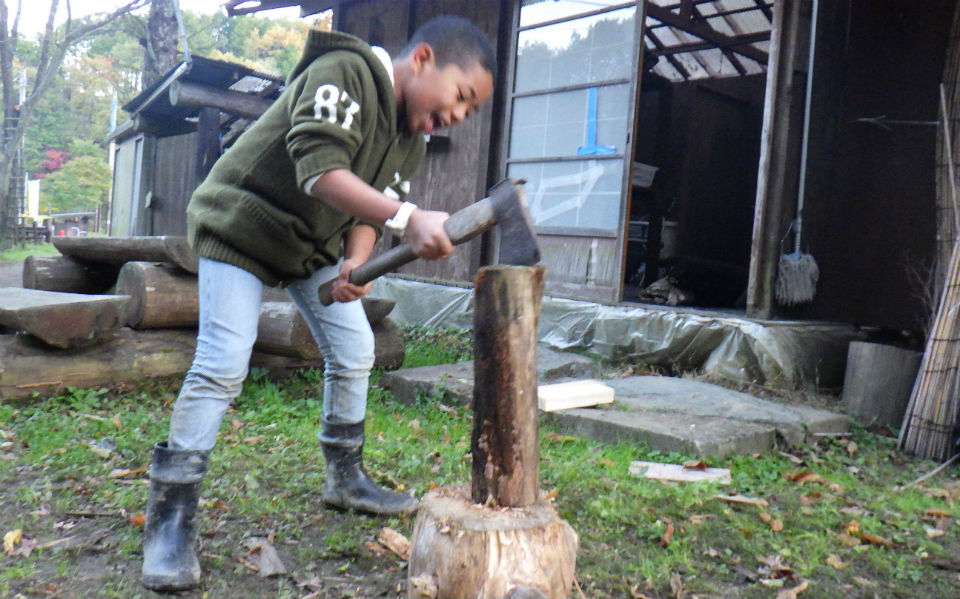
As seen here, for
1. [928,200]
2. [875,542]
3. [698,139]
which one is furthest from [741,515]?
[698,139]

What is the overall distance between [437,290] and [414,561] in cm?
591

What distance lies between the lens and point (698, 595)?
2467mm

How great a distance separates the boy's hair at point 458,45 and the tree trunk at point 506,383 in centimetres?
70

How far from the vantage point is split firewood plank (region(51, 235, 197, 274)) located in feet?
16.0

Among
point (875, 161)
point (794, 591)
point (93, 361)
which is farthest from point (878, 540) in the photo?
point (875, 161)

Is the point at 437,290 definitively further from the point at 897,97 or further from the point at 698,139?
the point at 897,97

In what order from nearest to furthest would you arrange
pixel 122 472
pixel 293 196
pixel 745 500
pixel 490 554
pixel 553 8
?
pixel 490 554 → pixel 293 196 → pixel 745 500 → pixel 122 472 → pixel 553 8

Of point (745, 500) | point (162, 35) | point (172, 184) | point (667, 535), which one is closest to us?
point (667, 535)

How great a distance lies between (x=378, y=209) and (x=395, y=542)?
1.19 m

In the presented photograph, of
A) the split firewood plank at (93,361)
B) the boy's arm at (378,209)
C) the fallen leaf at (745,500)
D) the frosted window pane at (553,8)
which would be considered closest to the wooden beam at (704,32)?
the frosted window pane at (553,8)

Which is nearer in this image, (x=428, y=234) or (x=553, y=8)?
(x=428, y=234)

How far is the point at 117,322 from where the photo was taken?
4.52 m

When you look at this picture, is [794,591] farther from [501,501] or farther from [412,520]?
[412,520]

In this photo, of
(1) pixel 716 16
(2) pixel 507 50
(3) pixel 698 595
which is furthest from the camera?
(1) pixel 716 16
